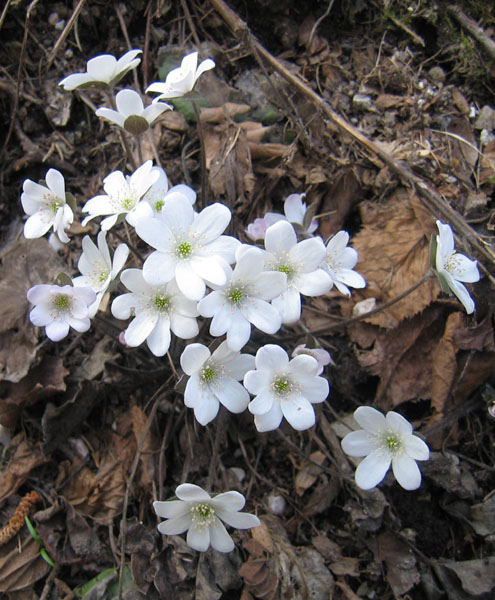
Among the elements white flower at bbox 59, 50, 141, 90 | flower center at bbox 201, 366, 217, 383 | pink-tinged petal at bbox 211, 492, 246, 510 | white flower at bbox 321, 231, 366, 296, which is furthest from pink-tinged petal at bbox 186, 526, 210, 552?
white flower at bbox 59, 50, 141, 90

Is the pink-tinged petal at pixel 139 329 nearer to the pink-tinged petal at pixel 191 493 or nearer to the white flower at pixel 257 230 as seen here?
the pink-tinged petal at pixel 191 493

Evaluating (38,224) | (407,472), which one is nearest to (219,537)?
(407,472)

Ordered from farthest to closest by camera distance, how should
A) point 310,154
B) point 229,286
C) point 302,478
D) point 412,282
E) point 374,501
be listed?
point 310,154 → point 412,282 → point 302,478 → point 374,501 → point 229,286

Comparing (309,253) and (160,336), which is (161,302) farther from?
(309,253)

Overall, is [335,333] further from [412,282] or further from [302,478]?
[302,478]

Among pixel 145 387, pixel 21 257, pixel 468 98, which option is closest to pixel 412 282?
pixel 468 98

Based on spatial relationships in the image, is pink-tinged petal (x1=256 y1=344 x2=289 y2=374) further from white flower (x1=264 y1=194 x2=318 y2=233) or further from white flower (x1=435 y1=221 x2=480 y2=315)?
white flower (x1=264 y1=194 x2=318 y2=233)
